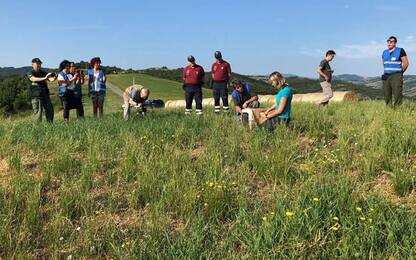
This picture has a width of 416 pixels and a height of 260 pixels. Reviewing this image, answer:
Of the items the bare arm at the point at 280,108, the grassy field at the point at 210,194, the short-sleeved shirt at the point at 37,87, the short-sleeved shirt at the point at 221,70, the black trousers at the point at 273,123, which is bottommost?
the grassy field at the point at 210,194

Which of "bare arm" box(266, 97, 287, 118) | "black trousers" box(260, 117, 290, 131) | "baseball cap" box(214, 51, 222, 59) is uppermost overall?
"baseball cap" box(214, 51, 222, 59)

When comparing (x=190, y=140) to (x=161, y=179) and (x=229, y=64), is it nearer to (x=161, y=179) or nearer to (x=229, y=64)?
(x=161, y=179)

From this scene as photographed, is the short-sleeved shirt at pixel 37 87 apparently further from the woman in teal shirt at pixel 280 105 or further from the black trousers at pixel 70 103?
the woman in teal shirt at pixel 280 105

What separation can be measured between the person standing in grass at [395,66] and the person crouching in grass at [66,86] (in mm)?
7507

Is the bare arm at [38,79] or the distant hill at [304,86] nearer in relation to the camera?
the bare arm at [38,79]

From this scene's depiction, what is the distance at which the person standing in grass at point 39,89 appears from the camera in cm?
992

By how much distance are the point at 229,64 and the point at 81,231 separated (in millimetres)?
9116

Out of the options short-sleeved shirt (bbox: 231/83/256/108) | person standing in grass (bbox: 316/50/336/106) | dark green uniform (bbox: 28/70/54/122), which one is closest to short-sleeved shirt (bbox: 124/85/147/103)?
dark green uniform (bbox: 28/70/54/122)

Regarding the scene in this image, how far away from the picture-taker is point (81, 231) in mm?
3812

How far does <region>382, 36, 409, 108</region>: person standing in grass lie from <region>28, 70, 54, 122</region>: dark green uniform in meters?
8.08

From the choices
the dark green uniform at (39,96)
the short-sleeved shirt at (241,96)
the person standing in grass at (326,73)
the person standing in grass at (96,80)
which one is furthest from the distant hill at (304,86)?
the dark green uniform at (39,96)

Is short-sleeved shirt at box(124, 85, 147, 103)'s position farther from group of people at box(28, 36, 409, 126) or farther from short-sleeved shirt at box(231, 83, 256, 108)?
short-sleeved shirt at box(231, 83, 256, 108)

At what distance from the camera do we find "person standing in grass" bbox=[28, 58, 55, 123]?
992 centimetres

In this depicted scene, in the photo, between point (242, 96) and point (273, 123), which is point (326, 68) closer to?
point (242, 96)
